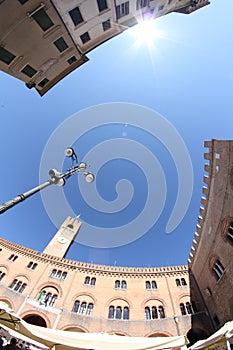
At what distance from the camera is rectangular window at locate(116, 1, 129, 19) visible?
11395mm

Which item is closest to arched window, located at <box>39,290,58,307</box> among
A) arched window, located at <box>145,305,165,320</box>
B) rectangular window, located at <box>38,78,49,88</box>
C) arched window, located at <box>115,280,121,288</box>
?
arched window, located at <box>115,280,121,288</box>

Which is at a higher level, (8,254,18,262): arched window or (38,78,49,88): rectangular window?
(8,254,18,262): arched window

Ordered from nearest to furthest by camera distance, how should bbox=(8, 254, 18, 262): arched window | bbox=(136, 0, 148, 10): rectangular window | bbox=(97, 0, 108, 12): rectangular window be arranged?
bbox=(97, 0, 108, 12): rectangular window → bbox=(136, 0, 148, 10): rectangular window → bbox=(8, 254, 18, 262): arched window

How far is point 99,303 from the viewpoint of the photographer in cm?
1967

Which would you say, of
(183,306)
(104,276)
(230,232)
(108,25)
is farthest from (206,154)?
(104,276)

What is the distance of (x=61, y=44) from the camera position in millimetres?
10922

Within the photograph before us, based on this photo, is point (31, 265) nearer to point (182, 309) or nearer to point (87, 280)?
point (87, 280)

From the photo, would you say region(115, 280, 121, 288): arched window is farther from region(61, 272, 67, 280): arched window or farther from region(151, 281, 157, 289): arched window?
region(61, 272, 67, 280): arched window

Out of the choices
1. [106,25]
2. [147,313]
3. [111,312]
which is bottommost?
[111,312]

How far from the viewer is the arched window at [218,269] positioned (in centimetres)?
1412

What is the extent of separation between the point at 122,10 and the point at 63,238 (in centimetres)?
3389

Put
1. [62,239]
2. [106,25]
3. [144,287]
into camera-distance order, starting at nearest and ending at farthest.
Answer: [106,25], [144,287], [62,239]

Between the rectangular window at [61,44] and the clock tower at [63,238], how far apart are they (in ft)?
96.3

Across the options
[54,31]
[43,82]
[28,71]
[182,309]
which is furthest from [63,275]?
[54,31]
